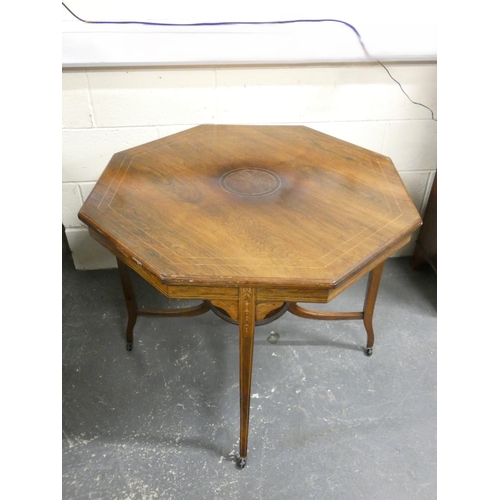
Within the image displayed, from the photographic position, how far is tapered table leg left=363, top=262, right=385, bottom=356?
4.91 feet

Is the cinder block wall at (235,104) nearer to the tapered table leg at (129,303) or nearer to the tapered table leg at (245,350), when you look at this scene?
the tapered table leg at (129,303)

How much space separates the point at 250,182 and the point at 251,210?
0.15 meters

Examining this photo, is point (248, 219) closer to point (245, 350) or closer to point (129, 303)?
point (245, 350)

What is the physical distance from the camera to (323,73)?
65.7 inches

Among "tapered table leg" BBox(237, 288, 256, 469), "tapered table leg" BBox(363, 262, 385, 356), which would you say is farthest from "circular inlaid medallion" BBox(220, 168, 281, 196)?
"tapered table leg" BBox(363, 262, 385, 356)

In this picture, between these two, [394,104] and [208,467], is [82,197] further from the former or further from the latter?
[394,104]

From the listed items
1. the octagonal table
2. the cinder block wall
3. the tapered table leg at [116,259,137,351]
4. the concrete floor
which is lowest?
the concrete floor

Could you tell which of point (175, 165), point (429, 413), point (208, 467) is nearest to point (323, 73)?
point (175, 165)

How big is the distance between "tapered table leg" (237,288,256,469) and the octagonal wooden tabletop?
61 mm

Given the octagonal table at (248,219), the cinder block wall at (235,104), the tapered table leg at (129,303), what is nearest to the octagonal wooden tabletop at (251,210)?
the octagonal table at (248,219)

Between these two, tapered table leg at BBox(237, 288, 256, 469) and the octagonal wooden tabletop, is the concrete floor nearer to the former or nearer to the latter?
tapered table leg at BBox(237, 288, 256, 469)

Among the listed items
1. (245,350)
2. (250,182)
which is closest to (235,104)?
(250,182)

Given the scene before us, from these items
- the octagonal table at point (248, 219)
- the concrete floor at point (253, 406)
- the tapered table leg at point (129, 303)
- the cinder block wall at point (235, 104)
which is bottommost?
the concrete floor at point (253, 406)

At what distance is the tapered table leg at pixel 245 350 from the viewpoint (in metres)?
1.03
